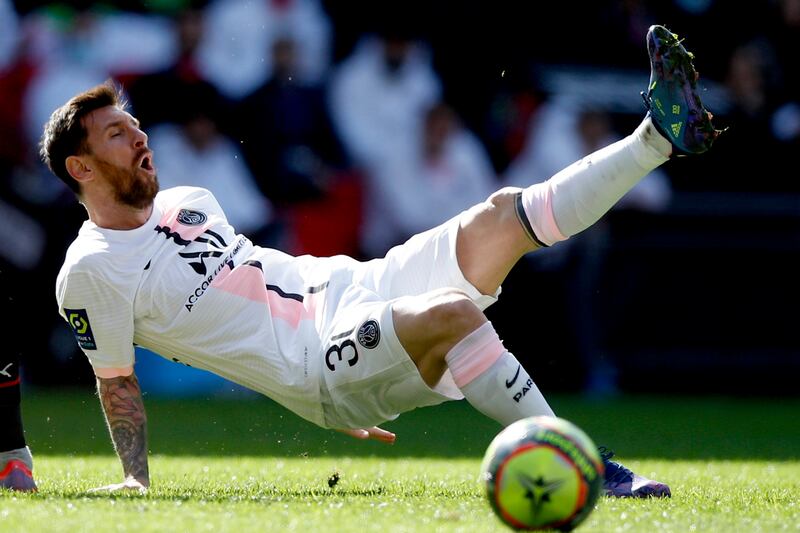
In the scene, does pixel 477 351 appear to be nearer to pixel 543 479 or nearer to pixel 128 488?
pixel 543 479

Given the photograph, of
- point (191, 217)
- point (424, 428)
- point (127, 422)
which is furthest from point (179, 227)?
point (424, 428)

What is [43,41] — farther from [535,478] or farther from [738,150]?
[535,478]

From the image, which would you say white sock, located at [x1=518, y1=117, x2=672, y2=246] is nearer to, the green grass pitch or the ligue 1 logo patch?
the green grass pitch

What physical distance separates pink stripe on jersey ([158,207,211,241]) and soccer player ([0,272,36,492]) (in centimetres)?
69

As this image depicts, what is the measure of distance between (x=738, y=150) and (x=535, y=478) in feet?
28.6

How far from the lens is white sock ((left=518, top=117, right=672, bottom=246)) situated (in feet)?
16.8

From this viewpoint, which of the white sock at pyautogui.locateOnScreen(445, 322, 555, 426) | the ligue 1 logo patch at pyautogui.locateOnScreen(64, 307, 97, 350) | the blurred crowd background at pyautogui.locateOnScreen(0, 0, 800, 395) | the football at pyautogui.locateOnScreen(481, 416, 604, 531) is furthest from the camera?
the blurred crowd background at pyautogui.locateOnScreen(0, 0, 800, 395)

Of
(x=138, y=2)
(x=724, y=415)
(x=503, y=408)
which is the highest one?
(x=138, y=2)

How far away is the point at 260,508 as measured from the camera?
4.56 meters

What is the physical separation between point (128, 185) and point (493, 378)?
173 cm

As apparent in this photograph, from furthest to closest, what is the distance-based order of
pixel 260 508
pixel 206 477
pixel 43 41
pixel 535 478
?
pixel 43 41 < pixel 206 477 < pixel 260 508 < pixel 535 478

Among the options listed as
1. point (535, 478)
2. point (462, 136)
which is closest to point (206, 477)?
point (535, 478)

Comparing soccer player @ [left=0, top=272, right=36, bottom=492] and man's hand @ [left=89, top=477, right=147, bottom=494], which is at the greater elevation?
soccer player @ [left=0, top=272, right=36, bottom=492]

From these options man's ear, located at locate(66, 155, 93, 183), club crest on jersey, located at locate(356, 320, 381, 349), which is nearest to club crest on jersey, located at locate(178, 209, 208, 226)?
man's ear, located at locate(66, 155, 93, 183)
